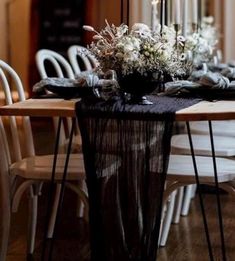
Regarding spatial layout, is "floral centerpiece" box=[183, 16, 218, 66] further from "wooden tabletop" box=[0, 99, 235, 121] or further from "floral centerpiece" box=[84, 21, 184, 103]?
"wooden tabletop" box=[0, 99, 235, 121]

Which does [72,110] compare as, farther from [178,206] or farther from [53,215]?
[178,206]

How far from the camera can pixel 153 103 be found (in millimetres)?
2422

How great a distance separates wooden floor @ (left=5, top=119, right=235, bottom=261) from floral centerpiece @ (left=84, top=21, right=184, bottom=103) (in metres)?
0.91

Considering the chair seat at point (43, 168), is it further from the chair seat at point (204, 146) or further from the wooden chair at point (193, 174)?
the chair seat at point (204, 146)

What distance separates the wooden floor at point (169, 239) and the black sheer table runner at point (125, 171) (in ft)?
1.93

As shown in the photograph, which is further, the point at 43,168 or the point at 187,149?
the point at 187,149

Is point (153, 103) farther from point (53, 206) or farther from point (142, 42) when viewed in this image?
point (53, 206)

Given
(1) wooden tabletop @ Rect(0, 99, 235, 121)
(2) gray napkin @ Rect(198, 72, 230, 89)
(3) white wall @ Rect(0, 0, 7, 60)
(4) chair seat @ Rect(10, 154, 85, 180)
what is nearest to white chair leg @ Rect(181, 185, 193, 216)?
(4) chair seat @ Rect(10, 154, 85, 180)

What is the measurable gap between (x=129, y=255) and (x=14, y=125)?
0.82 m

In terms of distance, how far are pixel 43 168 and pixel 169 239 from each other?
2.82ft

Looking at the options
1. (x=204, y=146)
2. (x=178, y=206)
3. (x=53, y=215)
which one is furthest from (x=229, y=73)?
(x=53, y=215)

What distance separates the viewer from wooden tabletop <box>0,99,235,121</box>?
2.20 metres

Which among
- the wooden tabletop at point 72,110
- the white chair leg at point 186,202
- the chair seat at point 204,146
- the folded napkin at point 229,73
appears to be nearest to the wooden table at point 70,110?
the wooden tabletop at point 72,110

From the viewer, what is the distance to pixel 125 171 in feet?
7.48
